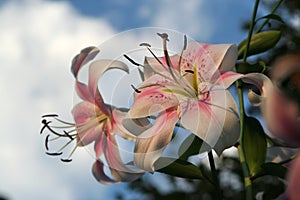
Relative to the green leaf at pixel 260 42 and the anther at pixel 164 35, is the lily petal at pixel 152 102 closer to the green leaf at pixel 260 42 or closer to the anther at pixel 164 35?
the anther at pixel 164 35

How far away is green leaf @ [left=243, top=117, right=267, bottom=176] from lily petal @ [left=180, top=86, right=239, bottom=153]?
5.0 inches

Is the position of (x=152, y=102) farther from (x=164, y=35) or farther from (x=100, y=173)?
(x=100, y=173)

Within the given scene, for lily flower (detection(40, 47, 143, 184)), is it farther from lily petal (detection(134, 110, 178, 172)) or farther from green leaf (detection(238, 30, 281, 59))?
green leaf (detection(238, 30, 281, 59))

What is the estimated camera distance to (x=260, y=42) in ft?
2.85

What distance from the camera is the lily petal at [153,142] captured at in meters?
0.60

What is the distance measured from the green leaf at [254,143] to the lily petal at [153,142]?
15 centimetres

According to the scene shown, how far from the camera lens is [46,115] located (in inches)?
29.7

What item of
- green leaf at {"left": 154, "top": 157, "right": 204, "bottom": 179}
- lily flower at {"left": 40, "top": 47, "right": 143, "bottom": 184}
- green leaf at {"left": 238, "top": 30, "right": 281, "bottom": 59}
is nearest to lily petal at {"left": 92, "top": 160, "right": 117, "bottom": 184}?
lily flower at {"left": 40, "top": 47, "right": 143, "bottom": 184}

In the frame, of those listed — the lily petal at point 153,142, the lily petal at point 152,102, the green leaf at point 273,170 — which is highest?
the lily petal at point 152,102

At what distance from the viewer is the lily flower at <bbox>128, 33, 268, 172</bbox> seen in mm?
595

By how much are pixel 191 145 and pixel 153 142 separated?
46 millimetres

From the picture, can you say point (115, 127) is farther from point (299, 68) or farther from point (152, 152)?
point (299, 68)

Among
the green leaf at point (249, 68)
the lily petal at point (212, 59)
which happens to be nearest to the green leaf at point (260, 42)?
the green leaf at point (249, 68)

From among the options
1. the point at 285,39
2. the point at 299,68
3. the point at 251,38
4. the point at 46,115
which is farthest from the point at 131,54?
the point at 285,39
